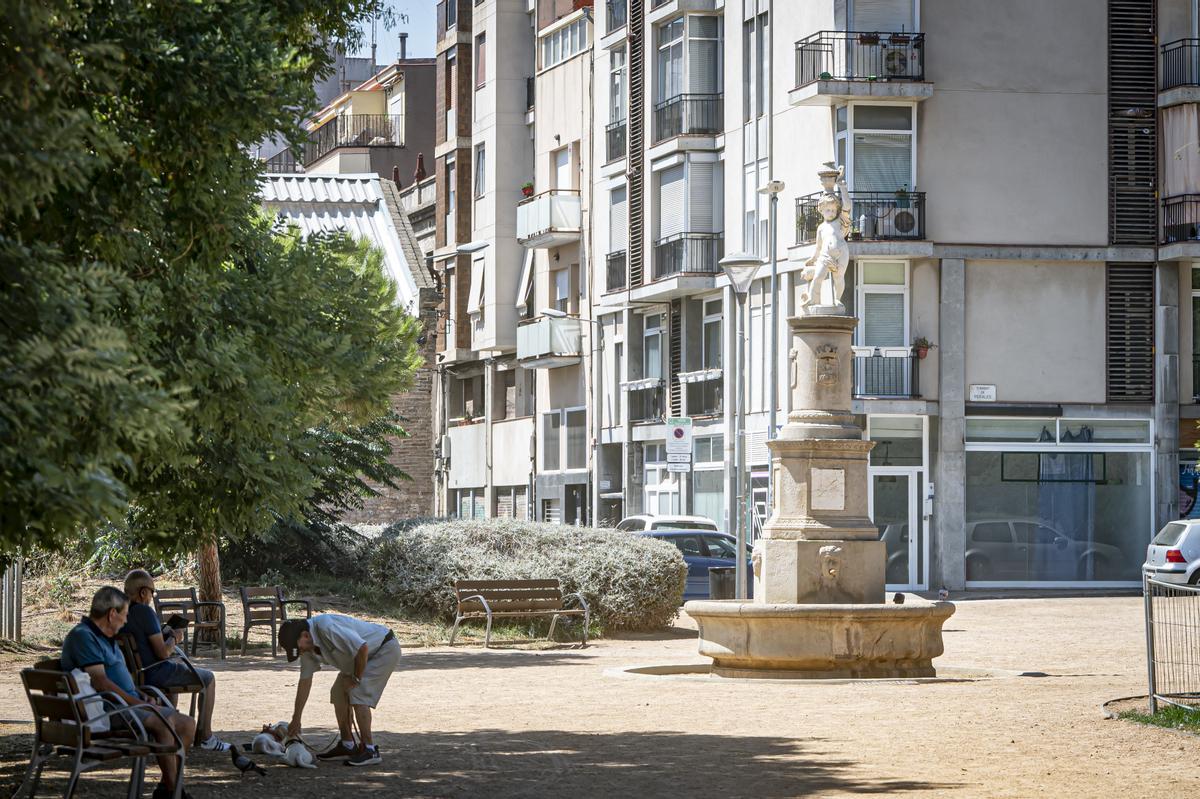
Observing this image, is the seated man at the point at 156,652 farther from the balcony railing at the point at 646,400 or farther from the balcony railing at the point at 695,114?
the balcony railing at the point at 646,400

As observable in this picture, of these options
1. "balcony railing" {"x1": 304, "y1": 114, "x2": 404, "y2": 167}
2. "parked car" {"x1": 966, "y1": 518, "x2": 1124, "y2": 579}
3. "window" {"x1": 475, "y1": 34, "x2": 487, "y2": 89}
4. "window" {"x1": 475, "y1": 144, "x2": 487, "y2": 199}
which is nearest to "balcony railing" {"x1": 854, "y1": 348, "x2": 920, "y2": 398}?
"parked car" {"x1": 966, "y1": 518, "x2": 1124, "y2": 579}

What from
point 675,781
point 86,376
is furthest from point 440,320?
point 86,376

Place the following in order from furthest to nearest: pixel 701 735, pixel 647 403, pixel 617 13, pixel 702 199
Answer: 1. pixel 617 13
2. pixel 647 403
3. pixel 702 199
4. pixel 701 735

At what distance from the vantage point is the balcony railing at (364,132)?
7097cm

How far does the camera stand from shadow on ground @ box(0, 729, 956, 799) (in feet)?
36.4

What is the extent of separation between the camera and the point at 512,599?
2483 cm

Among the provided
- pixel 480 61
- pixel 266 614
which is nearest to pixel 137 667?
pixel 266 614

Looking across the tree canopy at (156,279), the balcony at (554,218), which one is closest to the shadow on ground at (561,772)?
the tree canopy at (156,279)

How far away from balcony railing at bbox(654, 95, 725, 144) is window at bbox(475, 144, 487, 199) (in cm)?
1269

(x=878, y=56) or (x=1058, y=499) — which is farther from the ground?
(x=878, y=56)

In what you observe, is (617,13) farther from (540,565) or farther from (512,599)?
(512,599)

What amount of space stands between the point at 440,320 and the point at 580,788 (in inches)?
1980

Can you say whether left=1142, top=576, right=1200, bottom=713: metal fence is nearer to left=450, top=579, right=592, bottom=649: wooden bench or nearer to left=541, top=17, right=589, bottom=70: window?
left=450, top=579, right=592, bottom=649: wooden bench

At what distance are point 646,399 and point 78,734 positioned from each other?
3844cm
